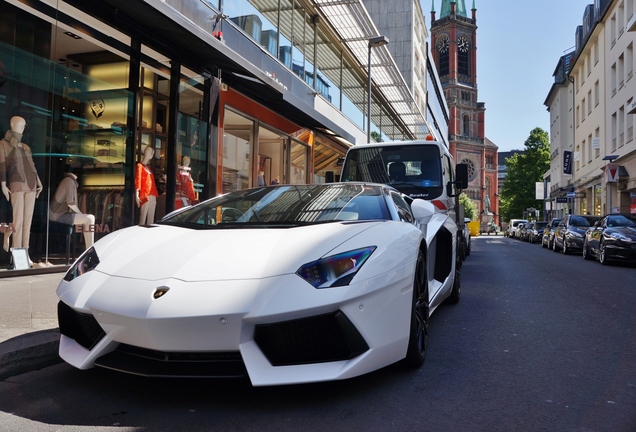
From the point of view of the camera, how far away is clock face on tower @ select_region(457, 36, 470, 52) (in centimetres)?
11474

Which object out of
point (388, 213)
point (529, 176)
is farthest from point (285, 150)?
point (529, 176)

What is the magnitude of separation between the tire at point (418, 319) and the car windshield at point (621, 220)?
12555 millimetres

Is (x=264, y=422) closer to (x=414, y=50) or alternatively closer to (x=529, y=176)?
(x=414, y=50)

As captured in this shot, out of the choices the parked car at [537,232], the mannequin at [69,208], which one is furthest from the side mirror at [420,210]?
the parked car at [537,232]

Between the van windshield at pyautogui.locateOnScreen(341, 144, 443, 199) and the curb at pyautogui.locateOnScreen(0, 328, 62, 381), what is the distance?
602 cm

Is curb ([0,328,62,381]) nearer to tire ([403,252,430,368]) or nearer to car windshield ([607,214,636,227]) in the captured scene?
tire ([403,252,430,368])

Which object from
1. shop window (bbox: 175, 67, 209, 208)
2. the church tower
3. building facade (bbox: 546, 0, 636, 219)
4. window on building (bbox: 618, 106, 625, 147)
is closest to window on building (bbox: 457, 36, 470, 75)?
the church tower

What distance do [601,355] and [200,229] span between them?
3085 mm

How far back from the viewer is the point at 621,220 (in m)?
14.7

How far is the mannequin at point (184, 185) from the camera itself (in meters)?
10.3

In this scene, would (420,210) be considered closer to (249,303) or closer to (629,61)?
(249,303)

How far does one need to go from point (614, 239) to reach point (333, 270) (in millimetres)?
12553

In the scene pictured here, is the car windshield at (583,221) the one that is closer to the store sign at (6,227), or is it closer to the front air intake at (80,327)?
the store sign at (6,227)

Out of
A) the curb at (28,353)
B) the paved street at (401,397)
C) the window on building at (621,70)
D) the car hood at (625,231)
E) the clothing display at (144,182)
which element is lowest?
the paved street at (401,397)
